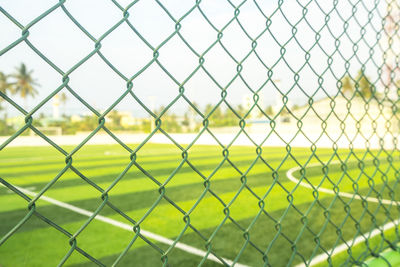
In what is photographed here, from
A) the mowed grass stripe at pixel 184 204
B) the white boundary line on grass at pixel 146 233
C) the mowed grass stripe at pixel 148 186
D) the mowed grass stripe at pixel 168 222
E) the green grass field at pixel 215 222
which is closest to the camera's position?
the green grass field at pixel 215 222

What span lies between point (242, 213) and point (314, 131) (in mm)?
15176

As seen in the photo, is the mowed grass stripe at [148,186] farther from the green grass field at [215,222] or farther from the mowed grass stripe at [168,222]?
the mowed grass stripe at [168,222]

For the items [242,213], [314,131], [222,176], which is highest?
[314,131]

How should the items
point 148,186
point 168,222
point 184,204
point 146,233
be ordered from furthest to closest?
point 148,186
point 184,204
point 168,222
point 146,233

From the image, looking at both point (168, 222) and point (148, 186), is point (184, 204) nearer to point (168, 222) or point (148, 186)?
point (168, 222)

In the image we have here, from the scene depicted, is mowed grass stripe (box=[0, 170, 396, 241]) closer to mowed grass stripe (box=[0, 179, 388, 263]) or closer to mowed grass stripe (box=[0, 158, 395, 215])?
mowed grass stripe (box=[0, 179, 388, 263])

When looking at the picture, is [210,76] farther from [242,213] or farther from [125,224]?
[242,213]

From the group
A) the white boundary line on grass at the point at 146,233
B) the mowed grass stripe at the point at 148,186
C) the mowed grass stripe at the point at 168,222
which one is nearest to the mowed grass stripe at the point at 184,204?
the mowed grass stripe at the point at 168,222

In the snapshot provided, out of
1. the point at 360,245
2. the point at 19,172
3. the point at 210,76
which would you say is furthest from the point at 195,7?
the point at 19,172

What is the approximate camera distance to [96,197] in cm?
484

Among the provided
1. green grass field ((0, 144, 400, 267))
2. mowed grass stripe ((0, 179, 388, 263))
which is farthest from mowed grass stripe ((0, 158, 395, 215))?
mowed grass stripe ((0, 179, 388, 263))

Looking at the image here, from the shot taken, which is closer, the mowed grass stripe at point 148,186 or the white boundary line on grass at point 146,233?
the white boundary line on grass at point 146,233

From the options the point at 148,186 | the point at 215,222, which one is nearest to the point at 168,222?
the point at 215,222

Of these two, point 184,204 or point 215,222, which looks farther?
point 184,204
